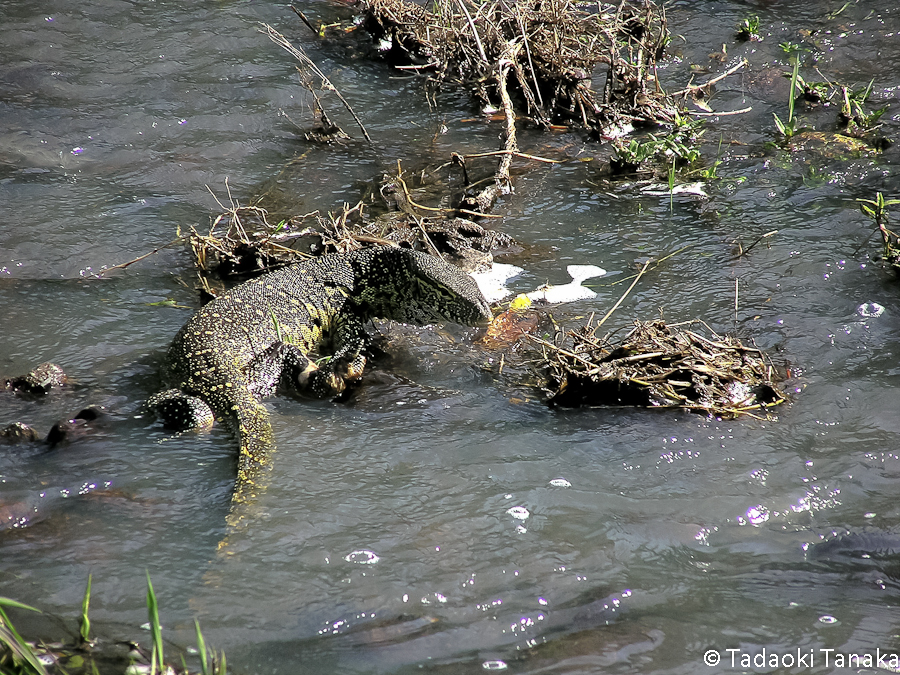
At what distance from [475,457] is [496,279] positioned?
241 centimetres

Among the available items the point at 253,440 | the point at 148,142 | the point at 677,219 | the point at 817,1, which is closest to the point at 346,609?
the point at 253,440

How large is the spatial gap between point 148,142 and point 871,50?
855 cm

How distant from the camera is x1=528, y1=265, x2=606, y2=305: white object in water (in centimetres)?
591

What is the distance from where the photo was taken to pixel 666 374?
449cm

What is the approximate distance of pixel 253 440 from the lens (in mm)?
4348

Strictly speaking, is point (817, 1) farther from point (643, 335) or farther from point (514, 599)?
point (514, 599)

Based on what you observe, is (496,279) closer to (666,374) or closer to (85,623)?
(666,374)

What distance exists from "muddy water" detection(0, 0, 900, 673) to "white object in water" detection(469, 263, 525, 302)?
0.24 meters

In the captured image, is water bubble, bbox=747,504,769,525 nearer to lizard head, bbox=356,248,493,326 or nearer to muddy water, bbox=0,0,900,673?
muddy water, bbox=0,0,900,673

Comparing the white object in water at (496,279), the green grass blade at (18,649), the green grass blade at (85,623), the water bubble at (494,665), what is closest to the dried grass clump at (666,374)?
the white object in water at (496,279)

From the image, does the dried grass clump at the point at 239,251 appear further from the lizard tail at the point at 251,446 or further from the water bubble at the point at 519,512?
the water bubble at the point at 519,512

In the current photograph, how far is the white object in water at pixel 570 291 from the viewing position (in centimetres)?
591

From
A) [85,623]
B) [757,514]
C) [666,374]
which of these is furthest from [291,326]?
[757,514]

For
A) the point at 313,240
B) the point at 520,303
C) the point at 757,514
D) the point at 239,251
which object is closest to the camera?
the point at 757,514
